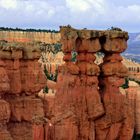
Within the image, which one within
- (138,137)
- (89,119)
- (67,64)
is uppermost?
(67,64)

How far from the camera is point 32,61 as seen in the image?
45.9m

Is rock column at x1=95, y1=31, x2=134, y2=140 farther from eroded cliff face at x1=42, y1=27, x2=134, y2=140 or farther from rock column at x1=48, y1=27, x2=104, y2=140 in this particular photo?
rock column at x1=48, y1=27, x2=104, y2=140

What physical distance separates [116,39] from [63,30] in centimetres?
320

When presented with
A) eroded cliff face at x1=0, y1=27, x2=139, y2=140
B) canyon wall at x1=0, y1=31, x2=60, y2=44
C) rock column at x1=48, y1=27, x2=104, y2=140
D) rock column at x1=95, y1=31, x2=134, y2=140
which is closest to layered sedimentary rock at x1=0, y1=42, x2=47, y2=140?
eroded cliff face at x1=0, y1=27, x2=139, y2=140

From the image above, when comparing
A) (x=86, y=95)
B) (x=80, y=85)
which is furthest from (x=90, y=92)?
(x=80, y=85)

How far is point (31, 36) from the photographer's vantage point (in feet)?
595

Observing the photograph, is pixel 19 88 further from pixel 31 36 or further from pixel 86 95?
pixel 31 36

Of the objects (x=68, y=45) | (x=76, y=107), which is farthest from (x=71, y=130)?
(x=68, y=45)

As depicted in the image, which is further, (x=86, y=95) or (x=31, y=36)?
(x=31, y=36)

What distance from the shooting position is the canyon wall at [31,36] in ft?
555

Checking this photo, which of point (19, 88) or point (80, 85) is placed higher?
point (80, 85)

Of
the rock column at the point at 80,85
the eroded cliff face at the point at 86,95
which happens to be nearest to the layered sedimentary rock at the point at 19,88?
the eroded cliff face at the point at 86,95

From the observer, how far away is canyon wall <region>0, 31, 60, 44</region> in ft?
555

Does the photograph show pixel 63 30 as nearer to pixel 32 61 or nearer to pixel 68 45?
pixel 68 45
